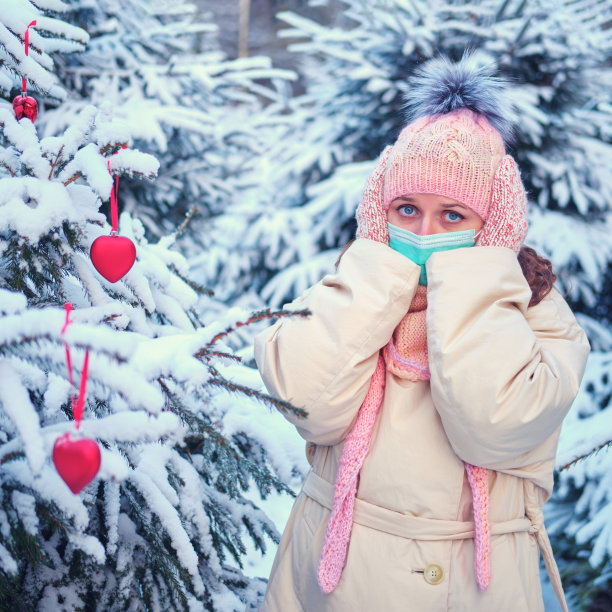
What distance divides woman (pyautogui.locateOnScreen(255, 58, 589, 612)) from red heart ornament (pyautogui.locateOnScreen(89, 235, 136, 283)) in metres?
0.41

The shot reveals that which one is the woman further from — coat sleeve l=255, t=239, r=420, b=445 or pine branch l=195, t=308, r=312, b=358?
pine branch l=195, t=308, r=312, b=358

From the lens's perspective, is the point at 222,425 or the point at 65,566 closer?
the point at 65,566

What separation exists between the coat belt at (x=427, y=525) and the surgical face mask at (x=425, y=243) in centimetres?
60

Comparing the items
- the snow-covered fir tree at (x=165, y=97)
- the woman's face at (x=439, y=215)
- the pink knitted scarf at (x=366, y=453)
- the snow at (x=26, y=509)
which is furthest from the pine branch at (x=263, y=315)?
the snow-covered fir tree at (x=165, y=97)

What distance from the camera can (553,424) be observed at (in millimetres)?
1361

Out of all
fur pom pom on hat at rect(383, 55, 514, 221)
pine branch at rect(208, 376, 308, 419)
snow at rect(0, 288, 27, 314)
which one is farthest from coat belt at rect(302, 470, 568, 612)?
snow at rect(0, 288, 27, 314)

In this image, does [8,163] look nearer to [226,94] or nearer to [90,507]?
[90,507]

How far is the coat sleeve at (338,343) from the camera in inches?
55.6

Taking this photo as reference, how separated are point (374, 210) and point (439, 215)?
0.64 feet

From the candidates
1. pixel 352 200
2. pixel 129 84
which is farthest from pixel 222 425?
pixel 129 84

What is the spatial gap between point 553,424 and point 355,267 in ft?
1.97

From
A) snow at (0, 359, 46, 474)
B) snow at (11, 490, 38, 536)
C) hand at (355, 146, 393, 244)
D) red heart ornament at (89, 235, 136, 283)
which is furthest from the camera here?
hand at (355, 146, 393, 244)

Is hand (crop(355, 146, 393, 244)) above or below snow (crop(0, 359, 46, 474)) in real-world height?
below

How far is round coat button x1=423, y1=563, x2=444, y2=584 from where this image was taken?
1376mm
